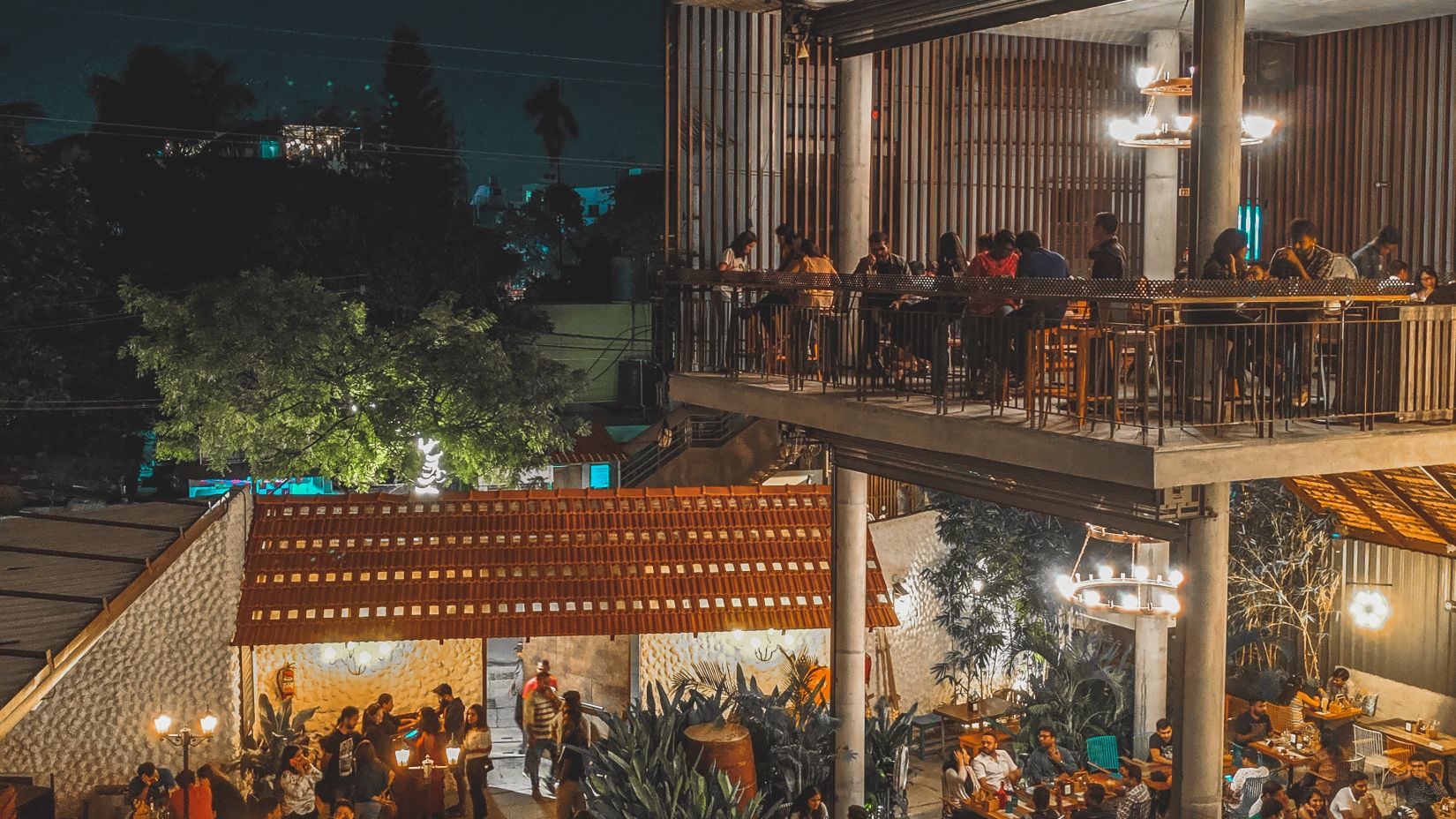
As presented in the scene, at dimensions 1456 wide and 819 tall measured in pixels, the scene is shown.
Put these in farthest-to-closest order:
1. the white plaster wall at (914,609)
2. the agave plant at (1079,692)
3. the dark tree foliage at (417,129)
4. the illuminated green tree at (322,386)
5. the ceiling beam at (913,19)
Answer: the dark tree foliage at (417,129) < the illuminated green tree at (322,386) < the white plaster wall at (914,609) < the agave plant at (1079,692) < the ceiling beam at (913,19)

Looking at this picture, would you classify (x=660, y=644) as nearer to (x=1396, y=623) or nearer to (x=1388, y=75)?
(x=1396, y=623)

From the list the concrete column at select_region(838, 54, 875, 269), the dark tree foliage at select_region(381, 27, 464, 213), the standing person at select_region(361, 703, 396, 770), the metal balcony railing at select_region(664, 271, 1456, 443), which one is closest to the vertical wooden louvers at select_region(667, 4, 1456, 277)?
the concrete column at select_region(838, 54, 875, 269)

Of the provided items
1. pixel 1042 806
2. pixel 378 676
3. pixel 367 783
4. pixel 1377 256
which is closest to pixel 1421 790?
pixel 1042 806

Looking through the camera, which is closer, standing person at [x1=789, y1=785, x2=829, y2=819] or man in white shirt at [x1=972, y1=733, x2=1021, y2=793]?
standing person at [x1=789, y1=785, x2=829, y2=819]

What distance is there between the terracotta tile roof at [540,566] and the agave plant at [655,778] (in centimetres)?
236

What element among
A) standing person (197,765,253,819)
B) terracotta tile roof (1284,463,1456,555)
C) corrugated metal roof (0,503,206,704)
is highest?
terracotta tile roof (1284,463,1456,555)

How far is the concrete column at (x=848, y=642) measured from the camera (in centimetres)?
1161

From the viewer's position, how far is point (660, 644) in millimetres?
14797

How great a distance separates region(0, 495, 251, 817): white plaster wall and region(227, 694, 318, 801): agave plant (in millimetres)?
253

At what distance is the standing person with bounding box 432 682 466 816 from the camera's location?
13.4 metres

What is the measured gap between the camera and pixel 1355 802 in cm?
1123

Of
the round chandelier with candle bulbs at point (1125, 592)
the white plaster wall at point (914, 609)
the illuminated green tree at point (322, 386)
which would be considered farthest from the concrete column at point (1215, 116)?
the illuminated green tree at point (322, 386)

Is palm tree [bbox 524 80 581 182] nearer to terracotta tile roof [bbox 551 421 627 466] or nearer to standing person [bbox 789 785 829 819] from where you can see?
terracotta tile roof [bbox 551 421 627 466]

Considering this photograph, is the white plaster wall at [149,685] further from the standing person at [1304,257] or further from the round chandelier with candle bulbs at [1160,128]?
the standing person at [1304,257]
